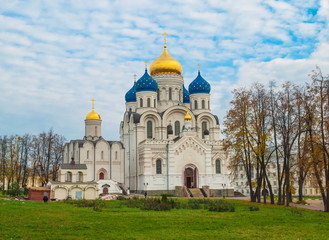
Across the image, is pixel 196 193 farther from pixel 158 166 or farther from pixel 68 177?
pixel 68 177

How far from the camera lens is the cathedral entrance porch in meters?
47.1

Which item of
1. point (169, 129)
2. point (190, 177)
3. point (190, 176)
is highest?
point (169, 129)

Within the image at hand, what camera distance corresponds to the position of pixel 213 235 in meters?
12.9

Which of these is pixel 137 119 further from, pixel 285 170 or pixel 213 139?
pixel 285 170

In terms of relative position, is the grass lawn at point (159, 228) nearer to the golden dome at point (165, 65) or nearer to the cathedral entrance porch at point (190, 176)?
the cathedral entrance porch at point (190, 176)

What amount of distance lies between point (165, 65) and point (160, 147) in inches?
475

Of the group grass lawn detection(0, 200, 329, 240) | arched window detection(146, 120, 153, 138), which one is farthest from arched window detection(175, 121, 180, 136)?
grass lawn detection(0, 200, 329, 240)

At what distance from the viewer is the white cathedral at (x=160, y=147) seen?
150 feet

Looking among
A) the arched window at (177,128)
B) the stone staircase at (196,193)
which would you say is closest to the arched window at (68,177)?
the stone staircase at (196,193)

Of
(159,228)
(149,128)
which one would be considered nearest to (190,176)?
(149,128)

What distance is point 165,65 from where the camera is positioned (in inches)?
2084

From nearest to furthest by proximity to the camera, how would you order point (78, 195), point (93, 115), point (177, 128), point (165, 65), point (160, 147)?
point (78, 195), point (160, 147), point (177, 128), point (165, 65), point (93, 115)

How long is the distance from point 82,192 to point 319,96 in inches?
804

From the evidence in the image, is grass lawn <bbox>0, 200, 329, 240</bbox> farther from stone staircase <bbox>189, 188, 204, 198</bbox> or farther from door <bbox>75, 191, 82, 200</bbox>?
stone staircase <bbox>189, 188, 204, 198</bbox>
